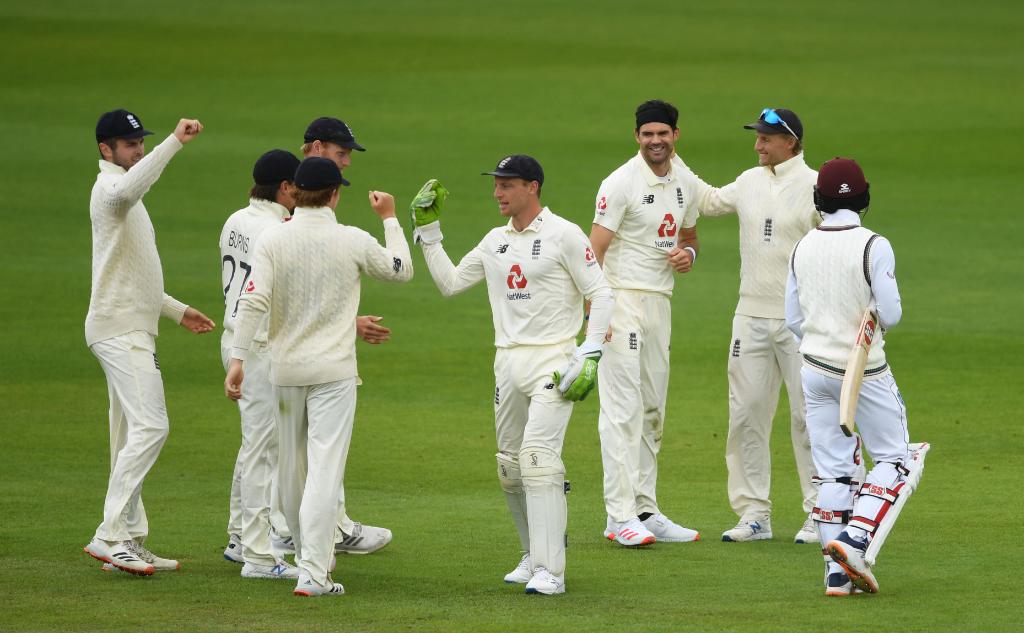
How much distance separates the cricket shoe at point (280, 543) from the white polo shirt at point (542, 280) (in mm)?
1820

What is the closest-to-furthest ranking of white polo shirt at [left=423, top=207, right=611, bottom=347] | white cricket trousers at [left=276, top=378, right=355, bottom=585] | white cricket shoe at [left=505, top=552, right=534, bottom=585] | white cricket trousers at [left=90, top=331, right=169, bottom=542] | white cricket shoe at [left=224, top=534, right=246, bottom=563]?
white cricket trousers at [left=276, top=378, right=355, bottom=585] → white polo shirt at [left=423, top=207, right=611, bottom=347] → white cricket shoe at [left=505, top=552, right=534, bottom=585] → white cricket trousers at [left=90, top=331, right=169, bottom=542] → white cricket shoe at [left=224, top=534, right=246, bottom=563]

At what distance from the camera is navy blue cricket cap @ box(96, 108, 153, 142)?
900 cm

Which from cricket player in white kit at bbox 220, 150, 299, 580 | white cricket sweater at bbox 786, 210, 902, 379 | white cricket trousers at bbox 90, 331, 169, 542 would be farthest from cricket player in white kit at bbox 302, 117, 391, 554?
white cricket sweater at bbox 786, 210, 902, 379

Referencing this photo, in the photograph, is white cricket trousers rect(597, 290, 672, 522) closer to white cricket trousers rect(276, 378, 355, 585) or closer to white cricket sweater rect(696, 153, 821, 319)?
white cricket sweater rect(696, 153, 821, 319)

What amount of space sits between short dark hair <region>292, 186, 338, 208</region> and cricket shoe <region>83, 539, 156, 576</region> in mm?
2147

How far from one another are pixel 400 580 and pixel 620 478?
68.2 inches

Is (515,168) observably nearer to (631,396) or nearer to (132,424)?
(631,396)

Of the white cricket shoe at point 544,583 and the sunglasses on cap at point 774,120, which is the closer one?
the white cricket shoe at point 544,583

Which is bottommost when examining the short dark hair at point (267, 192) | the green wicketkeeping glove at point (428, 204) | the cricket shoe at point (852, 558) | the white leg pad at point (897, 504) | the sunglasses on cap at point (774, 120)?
the cricket shoe at point (852, 558)

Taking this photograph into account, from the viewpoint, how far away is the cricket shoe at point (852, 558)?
7984 millimetres

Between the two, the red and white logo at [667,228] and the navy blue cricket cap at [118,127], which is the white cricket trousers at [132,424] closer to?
the navy blue cricket cap at [118,127]

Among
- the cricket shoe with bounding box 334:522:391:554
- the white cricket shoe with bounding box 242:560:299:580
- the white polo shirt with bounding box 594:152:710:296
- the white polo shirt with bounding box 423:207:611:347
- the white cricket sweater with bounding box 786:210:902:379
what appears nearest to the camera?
the white cricket sweater with bounding box 786:210:902:379

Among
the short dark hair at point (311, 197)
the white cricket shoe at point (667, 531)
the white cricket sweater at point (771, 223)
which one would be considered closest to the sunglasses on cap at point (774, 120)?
the white cricket sweater at point (771, 223)

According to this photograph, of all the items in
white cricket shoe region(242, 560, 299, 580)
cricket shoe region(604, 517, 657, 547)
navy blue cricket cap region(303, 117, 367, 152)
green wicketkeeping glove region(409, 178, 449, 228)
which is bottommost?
white cricket shoe region(242, 560, 299, 580)
